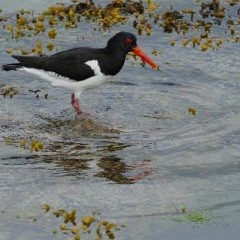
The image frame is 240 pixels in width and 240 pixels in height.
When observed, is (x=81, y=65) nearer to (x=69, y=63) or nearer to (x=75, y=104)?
(x=69, y=63)

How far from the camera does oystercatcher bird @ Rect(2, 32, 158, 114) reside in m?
14.0

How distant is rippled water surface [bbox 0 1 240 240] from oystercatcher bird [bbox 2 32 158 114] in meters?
0.57

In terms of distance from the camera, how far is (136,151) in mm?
12359

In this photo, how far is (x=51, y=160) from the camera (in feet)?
39.0

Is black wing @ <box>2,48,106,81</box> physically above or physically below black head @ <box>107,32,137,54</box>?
below

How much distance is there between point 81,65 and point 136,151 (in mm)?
2431

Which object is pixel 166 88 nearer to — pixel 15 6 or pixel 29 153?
pixel 29 153

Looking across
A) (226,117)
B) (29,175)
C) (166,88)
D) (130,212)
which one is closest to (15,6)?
(166,88)

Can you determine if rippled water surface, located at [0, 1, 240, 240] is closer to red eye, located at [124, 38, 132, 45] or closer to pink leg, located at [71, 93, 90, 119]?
pink leg, located at [71, 93, 90, 119]

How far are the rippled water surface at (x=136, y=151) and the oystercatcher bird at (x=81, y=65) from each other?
0.57 meters

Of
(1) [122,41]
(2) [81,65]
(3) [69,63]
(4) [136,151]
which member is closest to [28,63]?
(3) [69,63]

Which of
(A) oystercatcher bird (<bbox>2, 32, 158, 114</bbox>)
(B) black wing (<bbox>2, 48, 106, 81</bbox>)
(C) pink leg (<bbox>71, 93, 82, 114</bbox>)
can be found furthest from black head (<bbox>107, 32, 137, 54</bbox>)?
(C) pink leg (<bbox>71, 93, 82, 114</bbox>)

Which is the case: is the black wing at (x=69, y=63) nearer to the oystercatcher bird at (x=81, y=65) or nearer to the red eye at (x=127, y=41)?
the oystercatcher bird at (x=81, y=65)

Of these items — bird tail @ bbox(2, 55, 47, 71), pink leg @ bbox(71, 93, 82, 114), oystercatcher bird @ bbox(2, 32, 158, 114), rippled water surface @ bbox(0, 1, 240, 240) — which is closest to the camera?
rippled water surface @ bbox(0, 1, 240, 240)
